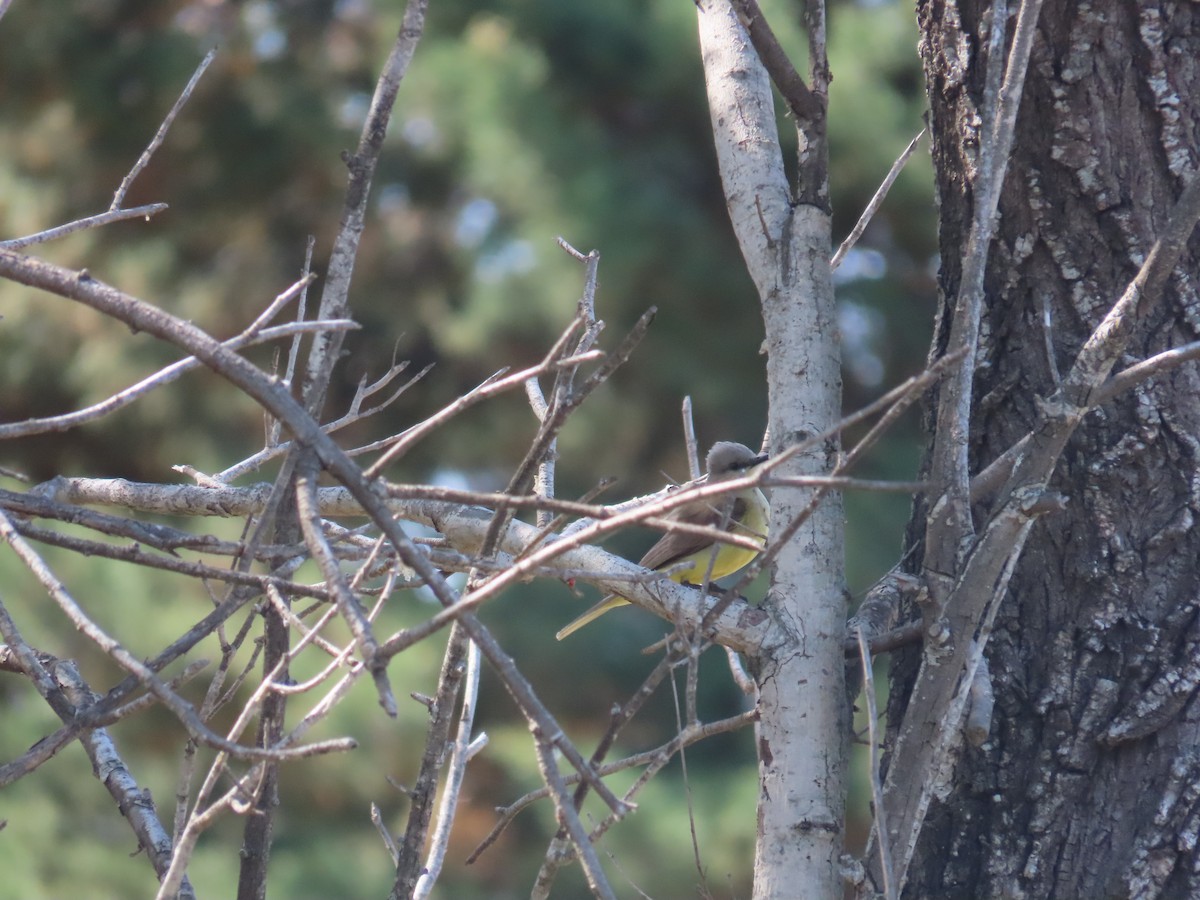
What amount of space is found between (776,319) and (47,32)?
1081 cm

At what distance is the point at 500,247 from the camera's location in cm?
1030

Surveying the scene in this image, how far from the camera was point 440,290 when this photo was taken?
11.2 m

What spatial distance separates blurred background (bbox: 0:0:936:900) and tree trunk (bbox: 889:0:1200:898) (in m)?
5.17

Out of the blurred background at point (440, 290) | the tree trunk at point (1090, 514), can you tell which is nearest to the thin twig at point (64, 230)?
the tree trunk at point (1090, 514)

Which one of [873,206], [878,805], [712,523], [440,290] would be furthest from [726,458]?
[440,290]

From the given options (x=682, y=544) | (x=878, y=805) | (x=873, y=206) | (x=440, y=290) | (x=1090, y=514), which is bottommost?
(x=878, y=805)

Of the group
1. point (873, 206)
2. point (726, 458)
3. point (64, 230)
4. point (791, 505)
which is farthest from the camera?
point (726, 458)

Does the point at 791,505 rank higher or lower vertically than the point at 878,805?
higher

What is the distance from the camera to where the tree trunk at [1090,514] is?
2074mm

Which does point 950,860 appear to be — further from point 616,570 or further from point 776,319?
point 776,319

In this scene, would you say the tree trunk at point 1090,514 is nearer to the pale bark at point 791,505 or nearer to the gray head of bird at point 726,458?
the pale bark at point 791,505

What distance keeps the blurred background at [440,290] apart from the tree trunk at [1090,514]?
517cm

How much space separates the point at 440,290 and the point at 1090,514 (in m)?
9.32

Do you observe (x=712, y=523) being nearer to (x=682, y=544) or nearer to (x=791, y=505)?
(x=682, y=544)
